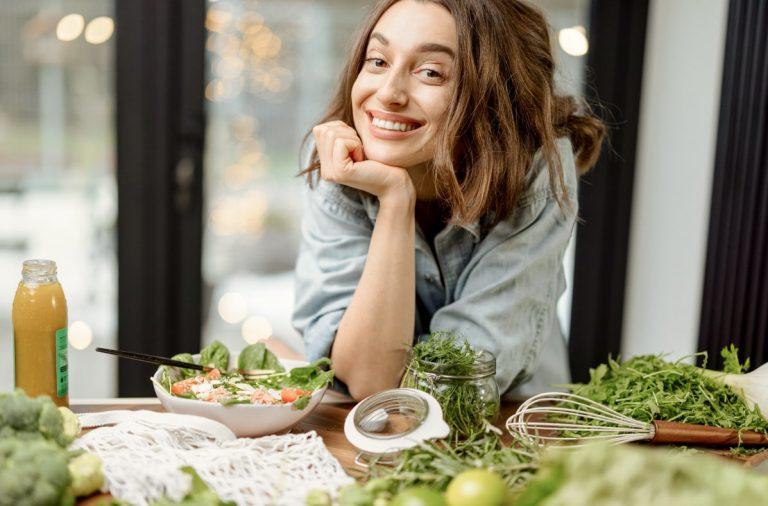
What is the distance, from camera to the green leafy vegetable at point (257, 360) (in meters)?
1.42

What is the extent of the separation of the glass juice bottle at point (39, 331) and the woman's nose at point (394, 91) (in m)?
0.63

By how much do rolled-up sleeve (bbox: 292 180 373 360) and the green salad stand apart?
0.59ft

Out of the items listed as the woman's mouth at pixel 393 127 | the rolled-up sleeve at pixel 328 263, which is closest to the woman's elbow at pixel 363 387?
the rolled-up sleeve at pixel 328 263

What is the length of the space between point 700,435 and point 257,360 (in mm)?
731

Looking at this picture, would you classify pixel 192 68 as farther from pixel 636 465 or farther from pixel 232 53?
pixel 636 465

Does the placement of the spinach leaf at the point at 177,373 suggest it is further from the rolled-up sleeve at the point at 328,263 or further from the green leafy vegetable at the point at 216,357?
the rolled-up sleeve at the point at 328,263

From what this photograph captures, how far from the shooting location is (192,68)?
8.54 ft

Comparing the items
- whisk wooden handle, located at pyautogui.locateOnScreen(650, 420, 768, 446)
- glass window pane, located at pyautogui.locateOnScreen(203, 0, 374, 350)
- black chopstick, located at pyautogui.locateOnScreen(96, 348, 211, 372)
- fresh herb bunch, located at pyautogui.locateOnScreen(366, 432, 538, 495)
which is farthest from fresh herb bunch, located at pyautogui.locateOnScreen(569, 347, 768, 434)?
glass window pane, located at pyautogui.locateOnScreen(203, 0, 374, 350)

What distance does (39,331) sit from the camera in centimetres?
125

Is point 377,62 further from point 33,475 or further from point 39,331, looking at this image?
point 33,475

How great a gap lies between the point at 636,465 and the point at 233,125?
Answer: 218cm

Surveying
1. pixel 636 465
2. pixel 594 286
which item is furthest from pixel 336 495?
pixel 594 286

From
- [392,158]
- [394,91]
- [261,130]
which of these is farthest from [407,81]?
[261,130]

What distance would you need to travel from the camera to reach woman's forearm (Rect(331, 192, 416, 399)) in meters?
1.50
